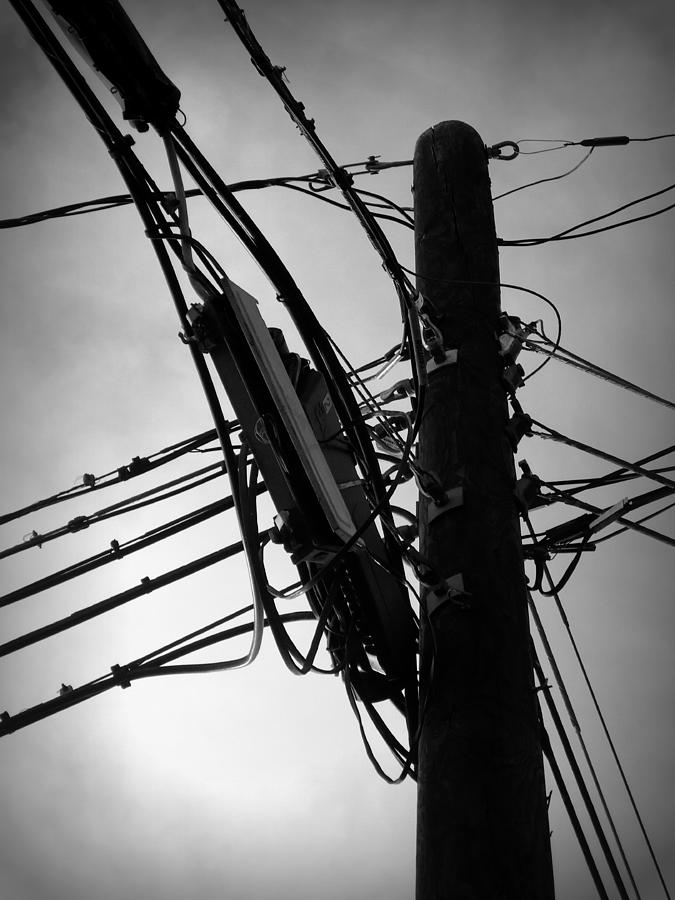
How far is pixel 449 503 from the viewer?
310cm

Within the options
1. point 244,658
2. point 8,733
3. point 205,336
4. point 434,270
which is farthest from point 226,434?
point 8,733

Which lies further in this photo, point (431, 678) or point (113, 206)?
point (113, 206)

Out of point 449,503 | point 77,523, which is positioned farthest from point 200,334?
point 77,523

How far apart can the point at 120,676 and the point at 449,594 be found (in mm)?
1966

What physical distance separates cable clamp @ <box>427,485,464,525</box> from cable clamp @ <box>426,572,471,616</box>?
0.27 meters

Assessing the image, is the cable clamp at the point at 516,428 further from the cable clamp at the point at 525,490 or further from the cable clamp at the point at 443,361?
the cable clamp at the point at 443,361

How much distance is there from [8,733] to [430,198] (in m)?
3.47

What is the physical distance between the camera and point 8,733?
391 cm

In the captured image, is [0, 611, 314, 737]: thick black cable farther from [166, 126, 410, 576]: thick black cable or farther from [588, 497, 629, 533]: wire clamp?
[588, 497, 629, 533]: wire clamp

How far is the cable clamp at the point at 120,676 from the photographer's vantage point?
3975 mm

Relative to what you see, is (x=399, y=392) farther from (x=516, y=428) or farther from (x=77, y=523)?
(x=77, y=523)

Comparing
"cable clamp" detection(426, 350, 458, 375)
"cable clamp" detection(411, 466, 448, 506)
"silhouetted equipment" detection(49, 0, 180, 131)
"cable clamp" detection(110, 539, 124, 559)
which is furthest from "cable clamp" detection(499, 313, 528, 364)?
"cable clamp" detection(110, 539, 124, 559)

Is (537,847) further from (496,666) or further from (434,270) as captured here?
(434,270)

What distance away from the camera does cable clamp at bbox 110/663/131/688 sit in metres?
3.97
